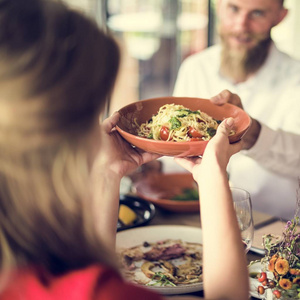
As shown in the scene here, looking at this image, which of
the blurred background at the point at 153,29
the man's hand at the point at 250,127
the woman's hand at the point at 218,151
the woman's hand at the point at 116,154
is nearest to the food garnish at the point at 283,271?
the woman's hand at the point at 218,151

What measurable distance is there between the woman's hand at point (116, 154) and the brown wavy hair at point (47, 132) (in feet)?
1.81

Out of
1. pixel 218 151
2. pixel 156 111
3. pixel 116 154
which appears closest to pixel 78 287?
pixel 218 151

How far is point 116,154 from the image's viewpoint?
4.67ft

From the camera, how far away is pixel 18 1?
0.77 meters

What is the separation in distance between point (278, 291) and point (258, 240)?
432mm

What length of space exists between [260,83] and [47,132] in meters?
1.95

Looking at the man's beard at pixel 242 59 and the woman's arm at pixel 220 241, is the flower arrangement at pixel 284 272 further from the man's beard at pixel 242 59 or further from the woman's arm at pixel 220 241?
the man's beard at pixel 242 59

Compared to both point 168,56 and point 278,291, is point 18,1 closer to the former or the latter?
point 278,291

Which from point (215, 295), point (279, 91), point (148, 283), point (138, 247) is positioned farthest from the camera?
point (279, 91)

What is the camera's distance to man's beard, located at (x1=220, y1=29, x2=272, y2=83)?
252cm

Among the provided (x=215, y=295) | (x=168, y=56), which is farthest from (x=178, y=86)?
(x=168, y=56)

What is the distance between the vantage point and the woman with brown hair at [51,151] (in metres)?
0.73

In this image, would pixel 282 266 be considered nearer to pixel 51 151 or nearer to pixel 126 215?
pixel 51 151

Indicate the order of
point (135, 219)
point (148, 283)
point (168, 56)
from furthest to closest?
point (168, 56), point (135, 219), point (148, 283)
